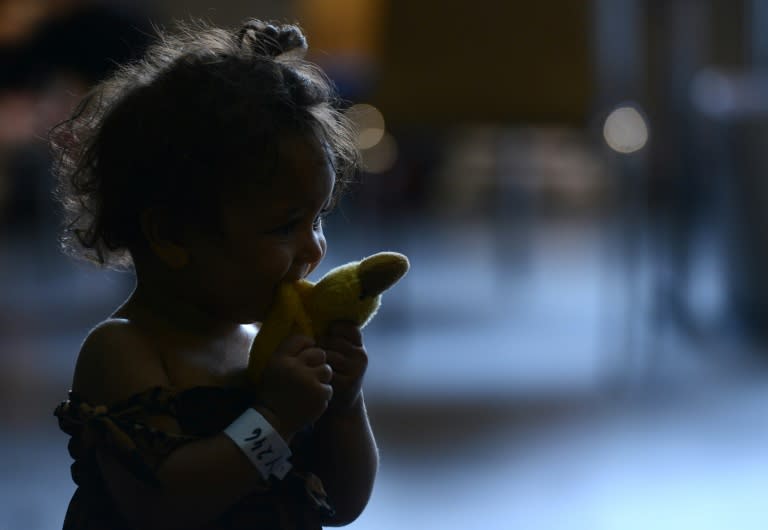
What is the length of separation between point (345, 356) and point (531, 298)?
238 centimetres

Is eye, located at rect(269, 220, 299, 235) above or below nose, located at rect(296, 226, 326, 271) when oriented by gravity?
above

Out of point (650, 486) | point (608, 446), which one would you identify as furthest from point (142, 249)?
point (608, 446)

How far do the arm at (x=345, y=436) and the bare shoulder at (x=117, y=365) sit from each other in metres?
0.09

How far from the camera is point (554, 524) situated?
1.32 meters

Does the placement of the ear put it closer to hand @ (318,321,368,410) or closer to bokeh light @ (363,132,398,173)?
hand @ (318,321,368,410)

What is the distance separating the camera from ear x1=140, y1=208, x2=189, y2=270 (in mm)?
628

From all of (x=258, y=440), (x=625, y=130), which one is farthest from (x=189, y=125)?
(x=625, y=130)

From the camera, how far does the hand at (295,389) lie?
0.59 m

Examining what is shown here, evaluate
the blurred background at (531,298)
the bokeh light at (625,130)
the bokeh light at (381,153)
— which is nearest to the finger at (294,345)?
the blurred background at (531,298)

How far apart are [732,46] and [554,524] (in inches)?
177

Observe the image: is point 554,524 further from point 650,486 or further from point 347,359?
point 347,359

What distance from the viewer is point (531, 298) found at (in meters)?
2.97

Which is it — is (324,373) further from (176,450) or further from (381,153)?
(381,153)

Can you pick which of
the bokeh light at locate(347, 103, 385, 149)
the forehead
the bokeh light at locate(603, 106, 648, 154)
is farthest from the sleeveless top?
the bokeh light at locate(347, 103, 385, 149)
